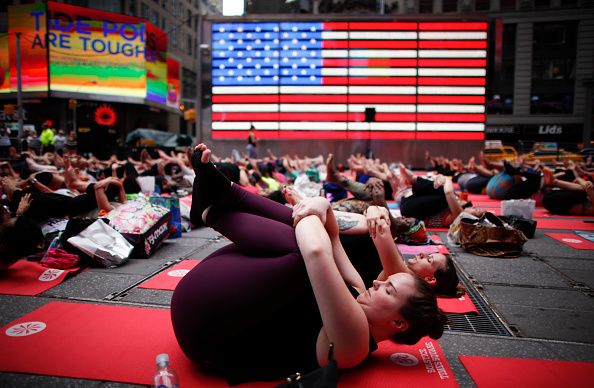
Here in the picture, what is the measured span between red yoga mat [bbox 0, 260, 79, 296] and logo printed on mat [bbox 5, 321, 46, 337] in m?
0.67

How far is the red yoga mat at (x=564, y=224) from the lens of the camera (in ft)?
22.3

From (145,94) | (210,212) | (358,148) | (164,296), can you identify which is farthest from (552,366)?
(145,94)

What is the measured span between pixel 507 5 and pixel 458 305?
37202 mm

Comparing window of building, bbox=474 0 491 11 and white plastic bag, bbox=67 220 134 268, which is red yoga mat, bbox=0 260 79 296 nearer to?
white plastic bag, bbox=67 220 134 268

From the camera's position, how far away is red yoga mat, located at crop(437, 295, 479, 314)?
321 cm

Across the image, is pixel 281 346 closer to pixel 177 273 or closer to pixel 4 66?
pixel 177 273

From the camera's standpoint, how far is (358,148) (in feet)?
58.8

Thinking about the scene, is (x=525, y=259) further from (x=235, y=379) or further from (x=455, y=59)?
(x=455, y=59)

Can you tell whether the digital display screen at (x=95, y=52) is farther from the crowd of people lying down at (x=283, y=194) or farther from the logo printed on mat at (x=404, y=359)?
the logo printed on mat at (x=404, y=359)

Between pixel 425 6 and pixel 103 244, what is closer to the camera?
pixel 103 244

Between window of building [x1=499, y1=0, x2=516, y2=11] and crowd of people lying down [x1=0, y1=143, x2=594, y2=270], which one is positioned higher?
window of building [x1=499, y1=0, x2=516, y2=11]

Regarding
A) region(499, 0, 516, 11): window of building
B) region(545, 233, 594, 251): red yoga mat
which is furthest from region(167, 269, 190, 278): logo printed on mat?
region(499, 0, 516, 11): window of building

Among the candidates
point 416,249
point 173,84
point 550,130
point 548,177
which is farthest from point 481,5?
point 416,249

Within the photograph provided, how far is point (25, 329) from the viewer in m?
2.64
